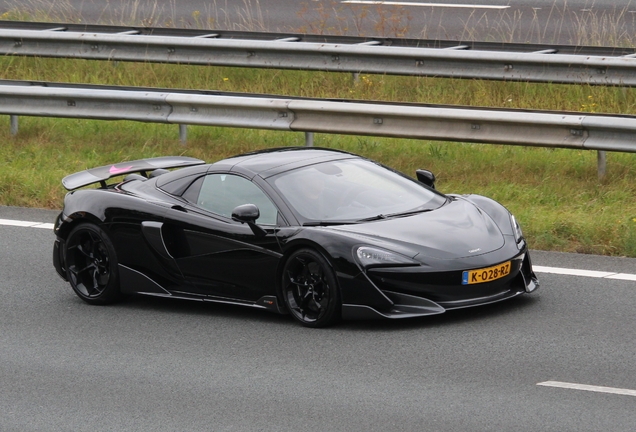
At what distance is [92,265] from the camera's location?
31.1ft

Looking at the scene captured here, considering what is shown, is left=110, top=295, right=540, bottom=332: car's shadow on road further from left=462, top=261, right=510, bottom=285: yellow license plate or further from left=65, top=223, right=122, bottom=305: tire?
left=462, top=261, right=510, bottom=285: yellow license plate

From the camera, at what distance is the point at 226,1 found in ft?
72.6

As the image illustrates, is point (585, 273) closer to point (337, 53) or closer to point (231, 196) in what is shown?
point (231, 196)

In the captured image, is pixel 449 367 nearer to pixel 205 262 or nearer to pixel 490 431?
pixel 490 431

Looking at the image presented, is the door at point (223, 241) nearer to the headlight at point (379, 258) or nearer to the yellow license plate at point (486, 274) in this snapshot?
the headlight at point (379, 258)

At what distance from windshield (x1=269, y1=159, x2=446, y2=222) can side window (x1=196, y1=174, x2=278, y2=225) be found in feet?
0.48

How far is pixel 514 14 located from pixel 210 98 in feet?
27.3

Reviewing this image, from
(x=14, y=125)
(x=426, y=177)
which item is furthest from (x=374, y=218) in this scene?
(x=14, y=125)

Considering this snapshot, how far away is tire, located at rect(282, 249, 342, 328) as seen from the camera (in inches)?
318

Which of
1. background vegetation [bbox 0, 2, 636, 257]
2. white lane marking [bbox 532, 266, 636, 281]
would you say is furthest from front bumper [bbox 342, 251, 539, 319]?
background vegetation [bbox 0, 2, 636, 257]

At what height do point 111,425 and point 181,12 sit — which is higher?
point 181,12

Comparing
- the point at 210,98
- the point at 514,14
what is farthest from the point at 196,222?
the point at 514,14

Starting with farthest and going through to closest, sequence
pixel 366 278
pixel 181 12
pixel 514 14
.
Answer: pixel 181 12
pixel 514 14
pixel 366 278

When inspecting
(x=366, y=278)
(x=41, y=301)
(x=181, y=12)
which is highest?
(x=181, y=12)
